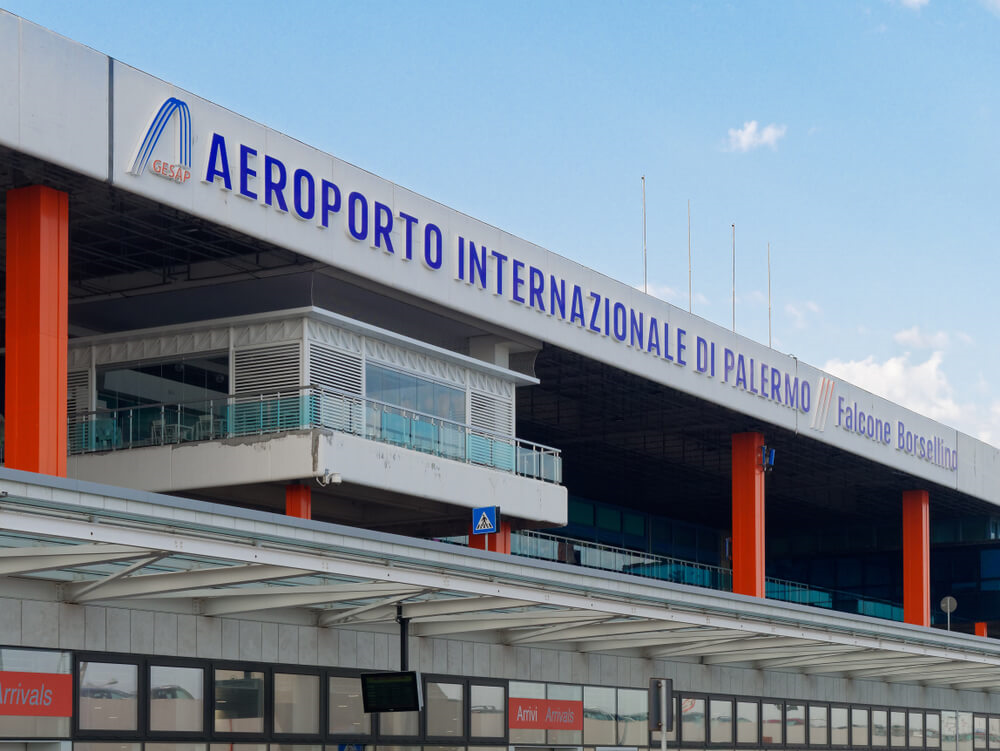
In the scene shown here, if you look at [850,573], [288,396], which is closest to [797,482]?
[850,573]

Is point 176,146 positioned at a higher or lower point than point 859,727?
higher

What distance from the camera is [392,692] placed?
20.8m

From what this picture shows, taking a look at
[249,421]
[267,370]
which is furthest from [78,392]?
[267,370]

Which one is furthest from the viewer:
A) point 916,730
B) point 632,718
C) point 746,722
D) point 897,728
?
point 916,730

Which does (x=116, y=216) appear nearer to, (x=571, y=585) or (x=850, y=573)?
(x=571, y=585)

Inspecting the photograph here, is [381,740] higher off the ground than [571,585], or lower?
lower

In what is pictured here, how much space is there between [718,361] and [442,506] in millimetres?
9437

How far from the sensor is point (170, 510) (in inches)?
612

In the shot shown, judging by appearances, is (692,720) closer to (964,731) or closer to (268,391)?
(268,391)

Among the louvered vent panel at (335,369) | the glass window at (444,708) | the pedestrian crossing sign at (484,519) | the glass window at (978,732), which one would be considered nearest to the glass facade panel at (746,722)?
the pedestrian crossing sign at (484,519)

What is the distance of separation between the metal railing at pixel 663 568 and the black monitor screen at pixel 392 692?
41.9 ft

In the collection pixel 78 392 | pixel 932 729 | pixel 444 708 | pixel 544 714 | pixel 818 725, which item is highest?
pixel 78 392

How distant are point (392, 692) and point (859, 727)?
20000 millimetres

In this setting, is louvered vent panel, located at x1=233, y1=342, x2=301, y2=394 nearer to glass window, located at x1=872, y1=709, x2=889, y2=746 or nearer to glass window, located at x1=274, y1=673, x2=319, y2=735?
glass window, located at x1=274, y1=673, x2=319, y2=735
